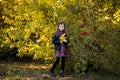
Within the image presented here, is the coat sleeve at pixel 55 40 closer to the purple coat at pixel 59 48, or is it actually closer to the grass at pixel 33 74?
the purple coat at pixel 59 48

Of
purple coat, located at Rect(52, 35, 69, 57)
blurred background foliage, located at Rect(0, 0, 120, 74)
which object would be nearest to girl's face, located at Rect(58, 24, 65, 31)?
purple coat, located at Rect(52, 35, 69, 57)

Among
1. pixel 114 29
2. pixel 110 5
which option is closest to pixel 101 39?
pixel 114 29

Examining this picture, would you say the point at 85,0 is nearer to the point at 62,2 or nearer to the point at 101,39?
the point at 62,2

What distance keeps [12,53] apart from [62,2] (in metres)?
4.43

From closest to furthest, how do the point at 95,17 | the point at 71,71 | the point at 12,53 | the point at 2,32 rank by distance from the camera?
the point at 95,17
the point at 71,71
the point at 2,32
the point at 12,53

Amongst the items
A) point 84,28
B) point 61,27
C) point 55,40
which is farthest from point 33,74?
point 84,28

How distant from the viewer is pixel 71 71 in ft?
33.7

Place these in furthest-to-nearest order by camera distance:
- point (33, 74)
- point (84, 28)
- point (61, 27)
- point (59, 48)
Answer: point (33, 74) < point (84, 28) < point (59, 48) < point (61, 27)

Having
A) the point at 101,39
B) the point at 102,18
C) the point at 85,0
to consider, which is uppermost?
the point at 85,0

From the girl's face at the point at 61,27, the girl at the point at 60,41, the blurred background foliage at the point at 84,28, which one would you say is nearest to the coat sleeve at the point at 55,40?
the girl at the point at 60,41

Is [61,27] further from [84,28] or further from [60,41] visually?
[84,28]

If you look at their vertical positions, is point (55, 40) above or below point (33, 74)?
above

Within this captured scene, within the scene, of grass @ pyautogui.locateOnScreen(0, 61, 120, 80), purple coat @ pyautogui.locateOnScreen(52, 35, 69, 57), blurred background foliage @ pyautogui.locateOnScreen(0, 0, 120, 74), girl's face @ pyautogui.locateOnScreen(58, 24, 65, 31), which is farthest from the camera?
blurred background foliage @ pyautogui.locateOnScreen(0, 0, 120, 74)

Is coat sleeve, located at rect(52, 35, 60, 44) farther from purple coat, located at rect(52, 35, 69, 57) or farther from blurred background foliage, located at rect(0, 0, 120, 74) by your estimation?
blurred background foliage, located at rect(0, 0, 120, 74)
